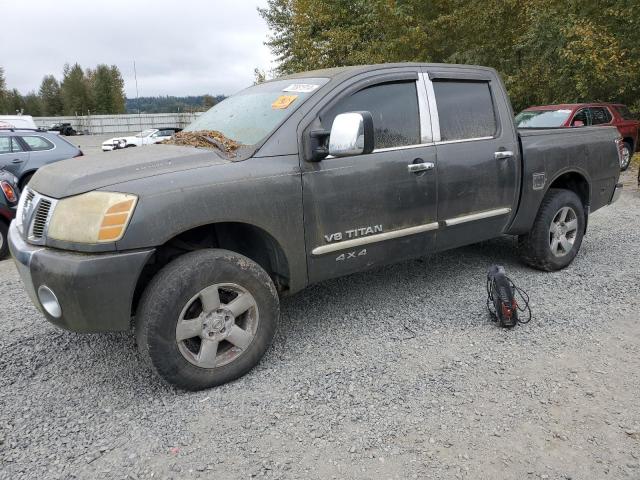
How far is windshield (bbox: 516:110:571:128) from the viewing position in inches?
467

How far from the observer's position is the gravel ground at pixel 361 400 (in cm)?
229

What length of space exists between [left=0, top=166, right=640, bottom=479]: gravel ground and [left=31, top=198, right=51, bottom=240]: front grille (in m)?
0.92

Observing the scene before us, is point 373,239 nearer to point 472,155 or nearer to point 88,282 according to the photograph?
point 472,155

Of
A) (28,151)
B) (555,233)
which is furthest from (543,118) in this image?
(28,151)

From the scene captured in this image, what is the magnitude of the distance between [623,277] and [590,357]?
1.71 metres

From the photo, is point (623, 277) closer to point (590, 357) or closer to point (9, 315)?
point (590, 357)

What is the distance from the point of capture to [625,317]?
145 inches

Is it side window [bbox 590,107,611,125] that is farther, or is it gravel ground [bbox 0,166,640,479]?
side window [bbox 590,107,611,125]

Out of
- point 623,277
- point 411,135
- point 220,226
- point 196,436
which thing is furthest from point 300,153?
point 623,277

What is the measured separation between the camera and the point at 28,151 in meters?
9.62

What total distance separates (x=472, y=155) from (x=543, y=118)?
9470 mm

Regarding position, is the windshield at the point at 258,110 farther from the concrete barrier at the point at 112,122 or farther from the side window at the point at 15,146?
the concrete barrier at the point at 112,122

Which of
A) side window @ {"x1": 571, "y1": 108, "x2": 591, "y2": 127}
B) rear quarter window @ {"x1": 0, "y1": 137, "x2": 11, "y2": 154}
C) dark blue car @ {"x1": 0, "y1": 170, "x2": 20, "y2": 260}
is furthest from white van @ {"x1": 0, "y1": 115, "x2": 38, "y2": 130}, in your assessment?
side window @ {"x1": 571, "y1": 108, "x2": 591, "y2": 127}

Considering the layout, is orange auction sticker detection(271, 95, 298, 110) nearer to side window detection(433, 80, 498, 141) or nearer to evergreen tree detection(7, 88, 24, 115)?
side window detection(433, 80, 498, 141)
